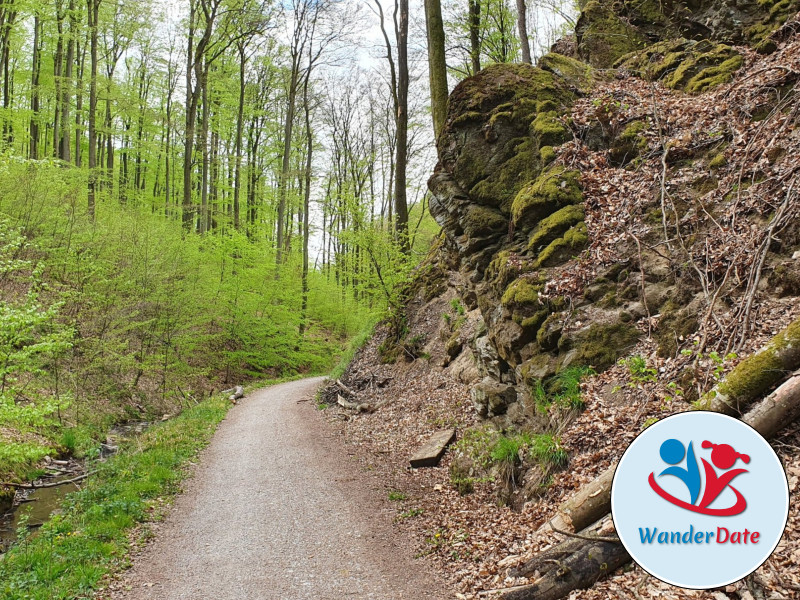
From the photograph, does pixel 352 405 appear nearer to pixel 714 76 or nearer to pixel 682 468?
pixel 682 468

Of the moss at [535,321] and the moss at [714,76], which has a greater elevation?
the moss at [714,76]

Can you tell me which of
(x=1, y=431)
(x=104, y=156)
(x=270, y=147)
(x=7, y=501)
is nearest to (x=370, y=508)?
(x=7, y=501)

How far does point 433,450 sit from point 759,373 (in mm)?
4980

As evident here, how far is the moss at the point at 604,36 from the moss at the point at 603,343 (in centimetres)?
757

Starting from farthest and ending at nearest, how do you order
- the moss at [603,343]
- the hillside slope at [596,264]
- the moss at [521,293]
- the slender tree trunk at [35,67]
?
the slender tree trunk at [35,67]
the moss at [521,293]
the moss at [603,343]
the hillside slope at [596,264]

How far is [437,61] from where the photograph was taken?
425 inches

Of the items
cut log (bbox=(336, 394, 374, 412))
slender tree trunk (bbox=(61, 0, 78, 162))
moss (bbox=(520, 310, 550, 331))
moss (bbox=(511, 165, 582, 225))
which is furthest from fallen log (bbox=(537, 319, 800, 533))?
slender tree trunk (bbox=(61, 0, 78, 162))

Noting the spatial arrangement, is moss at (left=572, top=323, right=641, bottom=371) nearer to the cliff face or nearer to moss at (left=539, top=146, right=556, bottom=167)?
the cliff face

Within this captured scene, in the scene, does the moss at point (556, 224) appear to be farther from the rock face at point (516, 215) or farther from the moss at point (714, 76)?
the moss at point (714, 76)

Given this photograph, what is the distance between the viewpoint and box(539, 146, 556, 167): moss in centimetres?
788

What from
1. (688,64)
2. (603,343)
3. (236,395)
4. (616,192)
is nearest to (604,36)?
Result: (688,64)

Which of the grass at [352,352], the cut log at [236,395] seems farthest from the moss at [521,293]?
the cut log at [236,395]

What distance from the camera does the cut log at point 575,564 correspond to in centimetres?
363

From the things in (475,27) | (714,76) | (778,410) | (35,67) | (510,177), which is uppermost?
(35,67)
